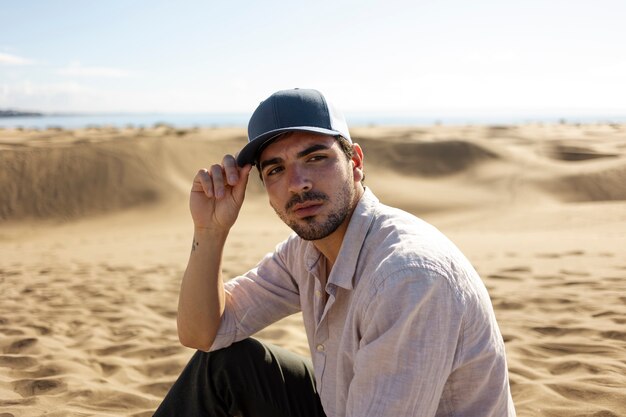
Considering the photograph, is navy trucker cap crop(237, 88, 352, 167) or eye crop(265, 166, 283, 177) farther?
eye crop(265, 166, 283, 177)

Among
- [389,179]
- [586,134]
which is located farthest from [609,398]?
[586,134]

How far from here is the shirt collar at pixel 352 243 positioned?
6.26 ft

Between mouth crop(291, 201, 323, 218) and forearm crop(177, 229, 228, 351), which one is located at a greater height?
mouth crop(291, 201, 323, 218)

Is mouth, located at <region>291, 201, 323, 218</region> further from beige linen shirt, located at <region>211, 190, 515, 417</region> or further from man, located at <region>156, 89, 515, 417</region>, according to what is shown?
beige linen shirt, located at <region>211, 190, 515, 417</region>

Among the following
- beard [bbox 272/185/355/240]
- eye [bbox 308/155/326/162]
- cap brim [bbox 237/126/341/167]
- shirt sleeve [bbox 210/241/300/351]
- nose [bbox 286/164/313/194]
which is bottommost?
shirt sleeve [bbox 210/241/300/351]

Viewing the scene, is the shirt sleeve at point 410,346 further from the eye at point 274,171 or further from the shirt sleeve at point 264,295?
the shirt sleeve at point 264,295

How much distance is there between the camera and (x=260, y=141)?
7.36 feet

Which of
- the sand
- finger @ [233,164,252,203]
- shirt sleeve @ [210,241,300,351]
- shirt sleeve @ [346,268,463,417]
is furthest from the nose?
the sand

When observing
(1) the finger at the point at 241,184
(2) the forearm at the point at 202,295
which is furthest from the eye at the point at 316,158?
(2) the forearm at the point at 202,295

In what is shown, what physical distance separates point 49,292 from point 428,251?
208 inches

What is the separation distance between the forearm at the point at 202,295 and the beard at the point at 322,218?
57cm

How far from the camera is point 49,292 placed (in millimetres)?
6004

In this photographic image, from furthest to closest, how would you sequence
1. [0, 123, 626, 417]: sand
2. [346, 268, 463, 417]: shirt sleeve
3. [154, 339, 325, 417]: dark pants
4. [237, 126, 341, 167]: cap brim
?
[0, 123, 626, 417]: sand → [154, 339, 325, 417]: dark pants → [237, 126, 341, 167]: cap brim → [346, 268, 463, 417]: shirt sleeve

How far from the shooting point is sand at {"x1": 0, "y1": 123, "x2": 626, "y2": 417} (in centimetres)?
362
